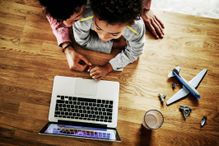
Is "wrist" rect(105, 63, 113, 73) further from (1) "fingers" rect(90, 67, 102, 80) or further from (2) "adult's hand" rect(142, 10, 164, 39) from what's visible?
(2) "adult's hand" rect(142, 10, 164, 39)

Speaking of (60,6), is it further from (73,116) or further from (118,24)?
(73,116)

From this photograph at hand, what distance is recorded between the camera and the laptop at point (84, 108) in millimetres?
1114

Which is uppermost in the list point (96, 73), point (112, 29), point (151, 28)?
point (112, 29)

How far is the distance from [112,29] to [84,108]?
380 mm

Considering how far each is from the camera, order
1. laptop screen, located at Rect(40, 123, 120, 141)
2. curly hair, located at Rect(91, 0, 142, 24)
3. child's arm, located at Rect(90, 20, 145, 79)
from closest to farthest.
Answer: curly hair, located at Rect(91, 0, 142, 24), laptop screen, located at Rect(40, 123, 120, 141), child's arm, located at Rect(90, 20, 145, 79)

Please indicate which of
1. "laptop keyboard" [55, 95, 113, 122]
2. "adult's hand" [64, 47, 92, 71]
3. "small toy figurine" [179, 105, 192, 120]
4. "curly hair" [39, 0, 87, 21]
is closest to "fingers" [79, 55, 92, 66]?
"adult's hand" [64, 47, 92, 71]

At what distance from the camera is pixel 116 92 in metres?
1.18

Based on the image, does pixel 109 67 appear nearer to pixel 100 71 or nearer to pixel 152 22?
pixel 100 71

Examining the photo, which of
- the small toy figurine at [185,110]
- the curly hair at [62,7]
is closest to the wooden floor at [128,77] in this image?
the small toy figurine at [185,110]

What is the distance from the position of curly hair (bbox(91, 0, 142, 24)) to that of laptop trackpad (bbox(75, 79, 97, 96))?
14.7 inches

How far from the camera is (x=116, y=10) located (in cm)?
85

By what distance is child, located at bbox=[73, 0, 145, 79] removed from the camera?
Answer: 33.7 inches

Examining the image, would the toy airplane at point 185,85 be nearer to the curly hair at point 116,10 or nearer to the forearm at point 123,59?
the forearm at point 123,59

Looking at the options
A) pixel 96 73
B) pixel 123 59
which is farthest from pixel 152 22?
pixel 96 73
